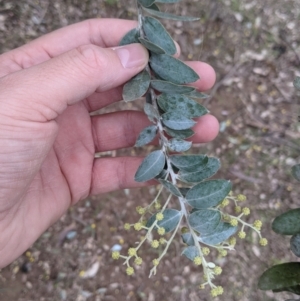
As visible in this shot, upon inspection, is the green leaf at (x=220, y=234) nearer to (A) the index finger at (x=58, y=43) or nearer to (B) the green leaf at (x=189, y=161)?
(B) the green leaf at (x=189, y=161)

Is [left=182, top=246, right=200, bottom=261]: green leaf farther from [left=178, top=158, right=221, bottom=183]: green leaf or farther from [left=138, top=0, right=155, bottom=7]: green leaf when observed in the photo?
[left=138, top=0, right=155, bottom=7]: green leaf

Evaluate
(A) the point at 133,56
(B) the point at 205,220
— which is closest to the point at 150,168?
(B) the point at 205,220

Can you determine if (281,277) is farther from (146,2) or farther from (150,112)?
(146,2)

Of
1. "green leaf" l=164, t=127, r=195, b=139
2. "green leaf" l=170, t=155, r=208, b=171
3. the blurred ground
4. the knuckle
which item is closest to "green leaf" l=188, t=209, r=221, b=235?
"green leaf" l=170, t=155, r=208, b=171

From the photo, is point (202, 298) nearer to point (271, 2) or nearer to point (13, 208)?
point (13, 208)

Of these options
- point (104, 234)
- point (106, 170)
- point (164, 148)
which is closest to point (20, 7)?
point (106, 170)

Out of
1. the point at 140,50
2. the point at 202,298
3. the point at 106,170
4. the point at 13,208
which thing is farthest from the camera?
the point at 202,298
